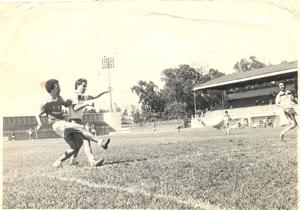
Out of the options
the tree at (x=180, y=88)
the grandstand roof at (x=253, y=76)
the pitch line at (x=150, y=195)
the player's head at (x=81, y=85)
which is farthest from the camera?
the player's head at (x=81, y=85)

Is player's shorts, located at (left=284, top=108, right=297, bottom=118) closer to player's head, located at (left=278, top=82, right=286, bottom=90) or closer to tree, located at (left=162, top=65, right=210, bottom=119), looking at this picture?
player's head, located at (left=278, top=82, right=286, bottom=90)

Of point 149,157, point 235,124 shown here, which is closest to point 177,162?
point 149,157

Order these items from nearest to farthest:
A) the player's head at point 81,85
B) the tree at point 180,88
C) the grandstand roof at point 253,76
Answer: the grandstand roof at point 253,76, the tree at point 180,88, the player's head at point 81,85

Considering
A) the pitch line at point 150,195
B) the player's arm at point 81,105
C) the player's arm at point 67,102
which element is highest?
the player's arm at point 67,102

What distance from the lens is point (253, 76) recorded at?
115 inches

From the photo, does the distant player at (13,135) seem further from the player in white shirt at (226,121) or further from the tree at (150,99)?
the player in white shirt at (226,121)

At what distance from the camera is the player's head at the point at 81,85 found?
311 centimetres

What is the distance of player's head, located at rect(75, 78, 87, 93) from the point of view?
10.2ft

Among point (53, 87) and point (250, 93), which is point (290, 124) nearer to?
point (250, 93)

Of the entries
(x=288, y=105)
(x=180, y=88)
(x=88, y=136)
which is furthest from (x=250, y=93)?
(x=88, y=136)

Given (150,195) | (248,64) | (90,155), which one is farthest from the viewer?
(90,155)

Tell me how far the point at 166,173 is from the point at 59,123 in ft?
2.38

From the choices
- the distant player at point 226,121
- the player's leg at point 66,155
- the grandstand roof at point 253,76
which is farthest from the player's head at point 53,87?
the distant player at point 226,121

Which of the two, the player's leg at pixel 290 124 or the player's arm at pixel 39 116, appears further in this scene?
the player's arm at pixel 39 116
